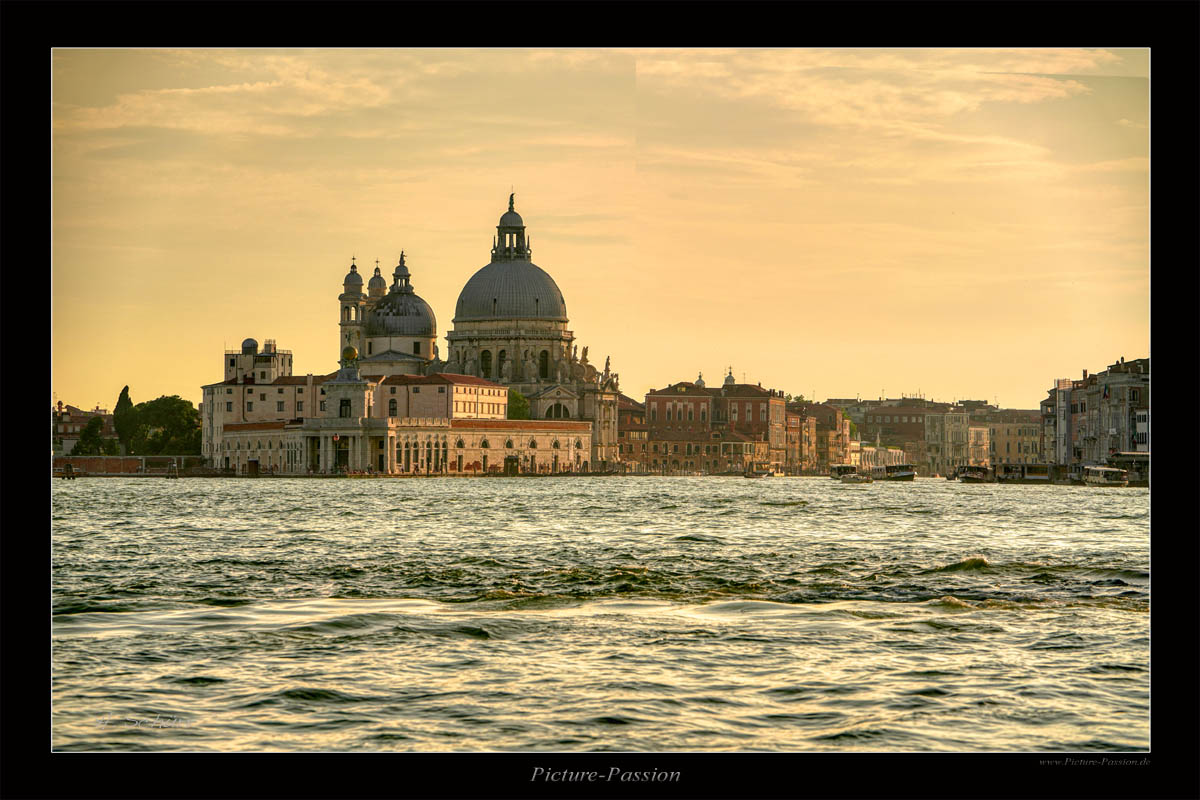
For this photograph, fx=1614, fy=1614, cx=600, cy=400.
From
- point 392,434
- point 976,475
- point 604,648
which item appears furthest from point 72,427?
point 604,648

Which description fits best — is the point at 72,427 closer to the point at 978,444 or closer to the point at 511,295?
the point at 511,295

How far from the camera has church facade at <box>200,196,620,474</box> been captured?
71.4 m

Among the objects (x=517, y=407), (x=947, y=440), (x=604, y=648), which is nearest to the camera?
(x=604, y=648)

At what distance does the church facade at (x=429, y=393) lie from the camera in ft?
234

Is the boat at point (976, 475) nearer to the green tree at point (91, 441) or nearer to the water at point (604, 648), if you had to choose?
the green tree at point (91, 441)

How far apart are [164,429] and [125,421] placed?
102 inches

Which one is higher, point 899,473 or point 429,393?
point 429,393

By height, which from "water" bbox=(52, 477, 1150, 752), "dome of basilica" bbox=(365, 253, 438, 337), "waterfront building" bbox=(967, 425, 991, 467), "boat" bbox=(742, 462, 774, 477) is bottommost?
"boat" bbox=(742, 462, 774, 477)

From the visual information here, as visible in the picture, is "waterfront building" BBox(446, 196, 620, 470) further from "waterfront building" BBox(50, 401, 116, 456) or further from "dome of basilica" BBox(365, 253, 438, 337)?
"waterfront building" BBox(50, 401, 116, 456)

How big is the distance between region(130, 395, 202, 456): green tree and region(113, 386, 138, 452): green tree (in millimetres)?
169

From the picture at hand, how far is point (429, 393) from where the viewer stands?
74.8 m

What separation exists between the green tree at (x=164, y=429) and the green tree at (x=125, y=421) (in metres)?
0.17

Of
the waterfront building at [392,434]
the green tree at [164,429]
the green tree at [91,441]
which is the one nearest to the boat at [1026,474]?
the waterfront building at [392,434]

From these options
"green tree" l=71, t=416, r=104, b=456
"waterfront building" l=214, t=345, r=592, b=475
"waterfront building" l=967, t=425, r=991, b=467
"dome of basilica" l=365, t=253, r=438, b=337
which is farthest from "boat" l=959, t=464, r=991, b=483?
"green tree" l=71, t=416, r=104, b=456
